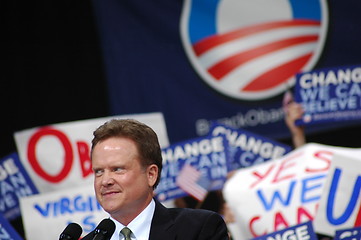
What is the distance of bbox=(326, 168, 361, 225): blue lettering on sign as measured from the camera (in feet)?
12.6

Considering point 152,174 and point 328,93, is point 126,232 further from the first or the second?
point 328,93

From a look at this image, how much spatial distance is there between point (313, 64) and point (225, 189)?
1810 millimetres

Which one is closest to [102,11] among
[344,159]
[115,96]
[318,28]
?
[115,96]

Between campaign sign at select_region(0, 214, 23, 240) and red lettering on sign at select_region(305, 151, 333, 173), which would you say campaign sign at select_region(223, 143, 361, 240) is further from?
campaign sign at select_region(0, 214, 23, 240)

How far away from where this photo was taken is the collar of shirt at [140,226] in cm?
239

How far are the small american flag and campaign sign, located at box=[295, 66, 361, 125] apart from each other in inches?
27.1

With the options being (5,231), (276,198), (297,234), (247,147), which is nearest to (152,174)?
(297,234)

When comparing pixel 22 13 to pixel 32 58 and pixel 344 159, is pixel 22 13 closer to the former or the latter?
pixel 32 58

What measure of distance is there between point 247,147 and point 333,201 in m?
0.95

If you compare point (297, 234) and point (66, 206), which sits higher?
point (66, 206)

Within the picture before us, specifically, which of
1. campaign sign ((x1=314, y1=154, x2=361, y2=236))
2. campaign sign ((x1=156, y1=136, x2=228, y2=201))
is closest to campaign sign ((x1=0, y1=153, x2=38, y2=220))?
campaign sign ((x1=156, y1=136, x2=228, y2=201))

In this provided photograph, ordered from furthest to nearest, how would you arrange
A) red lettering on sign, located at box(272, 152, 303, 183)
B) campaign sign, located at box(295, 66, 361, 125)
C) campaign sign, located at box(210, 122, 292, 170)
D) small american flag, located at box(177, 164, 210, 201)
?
campaign sign, located at box(295, 66, 361, 125) < campaign sign, located at box(210, 122, 292, 170) < small american flag, located at box(177, 164, 210, 201) < red lettering on sign, located at box(272, 152, 303, 183)

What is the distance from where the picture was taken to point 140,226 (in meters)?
2.40

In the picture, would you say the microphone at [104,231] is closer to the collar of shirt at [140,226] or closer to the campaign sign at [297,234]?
the collar of shirt at [140,226]
